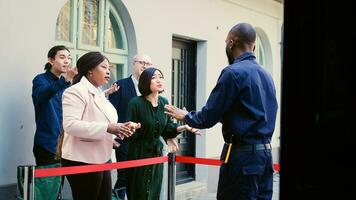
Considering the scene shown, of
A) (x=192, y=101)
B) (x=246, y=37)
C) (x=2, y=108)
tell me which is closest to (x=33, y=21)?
(x=2, y=108)

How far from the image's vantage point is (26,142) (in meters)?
6.08

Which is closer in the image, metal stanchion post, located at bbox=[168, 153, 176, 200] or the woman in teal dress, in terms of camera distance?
the woman in teal dress

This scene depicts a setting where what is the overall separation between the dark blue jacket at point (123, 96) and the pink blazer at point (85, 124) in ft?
6.10

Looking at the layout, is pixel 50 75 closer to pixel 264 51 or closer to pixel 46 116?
pixel 46 116

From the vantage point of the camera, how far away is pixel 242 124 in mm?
4168

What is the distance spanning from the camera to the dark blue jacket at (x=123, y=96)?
686 cm

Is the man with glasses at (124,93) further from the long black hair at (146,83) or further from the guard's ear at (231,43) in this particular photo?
the guard's ear at (231,43)

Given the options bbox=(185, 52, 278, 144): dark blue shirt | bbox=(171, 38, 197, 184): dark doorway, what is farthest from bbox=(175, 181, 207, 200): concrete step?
bbox=(185, 52, 278, 144): dark blue shirt

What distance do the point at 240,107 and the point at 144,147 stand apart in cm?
201

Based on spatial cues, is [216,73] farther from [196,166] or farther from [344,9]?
[344,9]

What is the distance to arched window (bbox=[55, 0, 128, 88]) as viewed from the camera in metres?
6.93

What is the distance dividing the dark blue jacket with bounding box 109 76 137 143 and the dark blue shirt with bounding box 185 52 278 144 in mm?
2718

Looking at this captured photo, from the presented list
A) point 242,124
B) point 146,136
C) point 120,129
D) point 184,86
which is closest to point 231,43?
point 242,124

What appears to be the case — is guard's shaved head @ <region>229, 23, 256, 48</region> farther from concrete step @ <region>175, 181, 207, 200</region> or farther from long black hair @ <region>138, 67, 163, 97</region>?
concrete step @ <region>175, 181, 207, 200</region>
